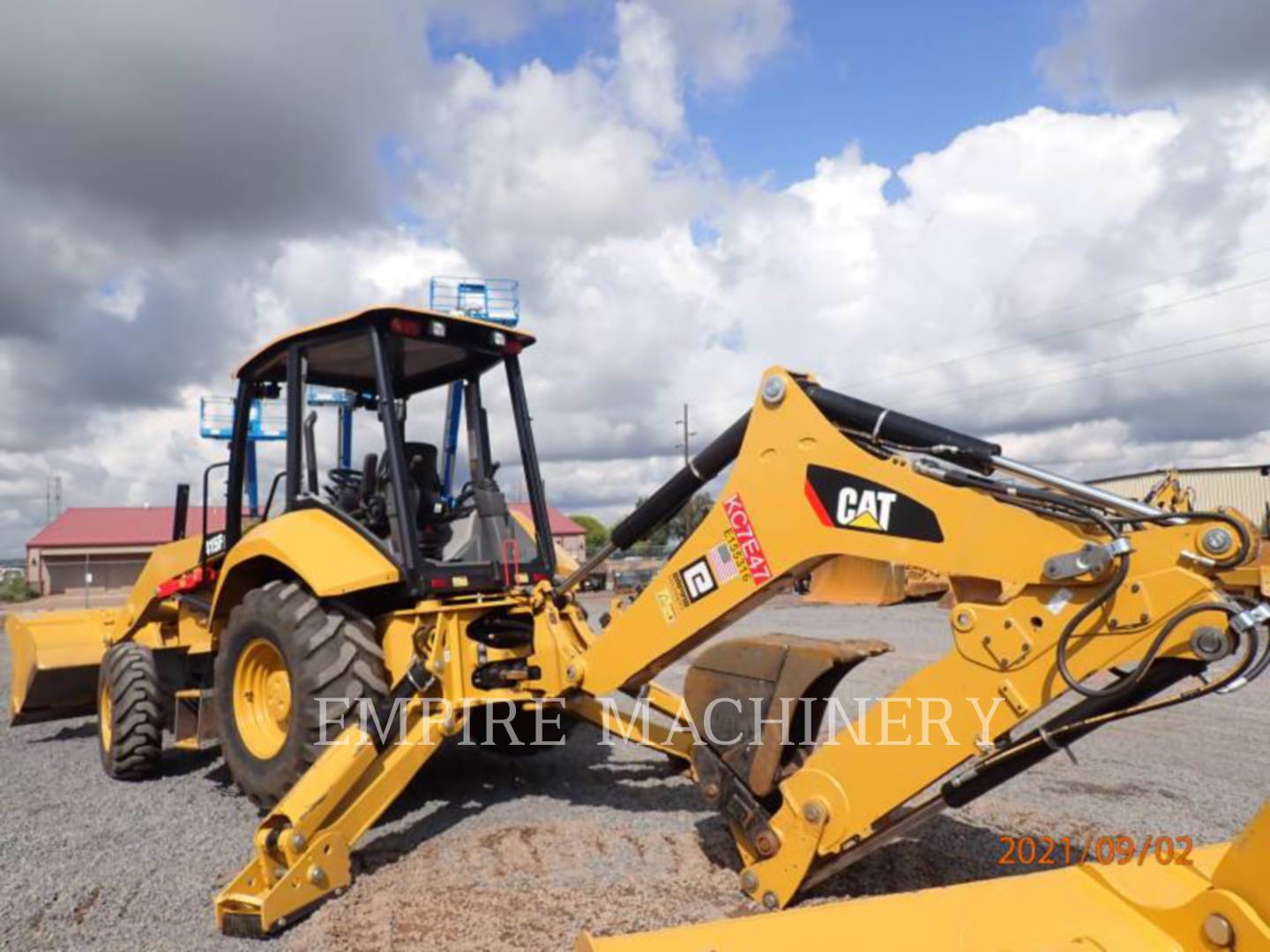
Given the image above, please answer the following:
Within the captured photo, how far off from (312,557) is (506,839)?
70.1 inches

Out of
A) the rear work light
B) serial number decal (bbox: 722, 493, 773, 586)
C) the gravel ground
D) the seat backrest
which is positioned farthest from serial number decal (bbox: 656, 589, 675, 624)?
the rear work light

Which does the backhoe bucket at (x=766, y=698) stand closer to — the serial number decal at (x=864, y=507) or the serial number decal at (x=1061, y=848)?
the serial number decal at (x=864, y=507)

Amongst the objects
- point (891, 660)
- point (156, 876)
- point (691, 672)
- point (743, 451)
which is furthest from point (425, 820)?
point (891, 660)

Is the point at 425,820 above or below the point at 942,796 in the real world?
below

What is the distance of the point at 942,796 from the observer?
3.49 metres

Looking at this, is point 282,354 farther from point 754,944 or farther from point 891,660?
point 891,660

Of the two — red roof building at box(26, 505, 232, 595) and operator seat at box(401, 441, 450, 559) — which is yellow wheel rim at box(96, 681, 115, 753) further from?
red roof building at box(26, 505, 232, 595)

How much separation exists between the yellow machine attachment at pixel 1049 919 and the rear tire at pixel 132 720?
5.11 meters

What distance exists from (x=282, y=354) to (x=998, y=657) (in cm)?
462

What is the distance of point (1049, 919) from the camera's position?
2604mm

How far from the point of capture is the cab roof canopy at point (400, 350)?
5.54 metres

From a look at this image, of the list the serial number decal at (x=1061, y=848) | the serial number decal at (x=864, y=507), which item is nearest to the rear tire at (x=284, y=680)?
the serial number decal at (x=864, y=507)

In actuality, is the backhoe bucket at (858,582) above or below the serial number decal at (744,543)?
below

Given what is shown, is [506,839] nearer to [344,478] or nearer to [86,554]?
[344,478]
